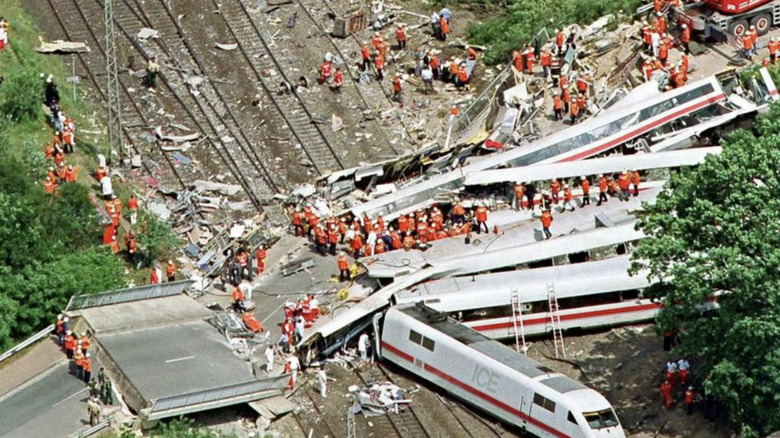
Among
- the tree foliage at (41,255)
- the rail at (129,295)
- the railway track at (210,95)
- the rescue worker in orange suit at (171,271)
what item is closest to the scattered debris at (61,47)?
the railway track at (210,95)

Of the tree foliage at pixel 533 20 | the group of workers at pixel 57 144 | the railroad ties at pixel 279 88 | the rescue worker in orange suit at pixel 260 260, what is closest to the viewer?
the rescue worker in orange suit at pixel 260 260

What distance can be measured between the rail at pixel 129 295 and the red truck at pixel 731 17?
23495 millimetres

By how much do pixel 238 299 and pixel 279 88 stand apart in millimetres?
15262

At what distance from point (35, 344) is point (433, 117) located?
68.0ft

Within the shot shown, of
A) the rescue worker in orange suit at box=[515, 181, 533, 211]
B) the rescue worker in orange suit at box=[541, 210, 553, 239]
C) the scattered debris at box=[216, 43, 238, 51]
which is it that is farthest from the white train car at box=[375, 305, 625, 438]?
the scattered debris at box=[216, 43, 238, 51]

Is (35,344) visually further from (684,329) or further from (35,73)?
(684,329)

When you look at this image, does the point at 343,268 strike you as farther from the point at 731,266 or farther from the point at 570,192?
the point at 731,266

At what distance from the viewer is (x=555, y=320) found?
65250mm

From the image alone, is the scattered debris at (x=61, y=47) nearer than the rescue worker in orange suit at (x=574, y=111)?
No

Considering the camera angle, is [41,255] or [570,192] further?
[570,192]

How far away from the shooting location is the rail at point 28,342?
210ft

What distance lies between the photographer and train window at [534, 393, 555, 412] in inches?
2338

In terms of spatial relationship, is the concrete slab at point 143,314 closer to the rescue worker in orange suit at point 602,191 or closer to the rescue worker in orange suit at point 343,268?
the rescue worker in orange suit at point 343,268

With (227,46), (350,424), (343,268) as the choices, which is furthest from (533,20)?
(350,424)
